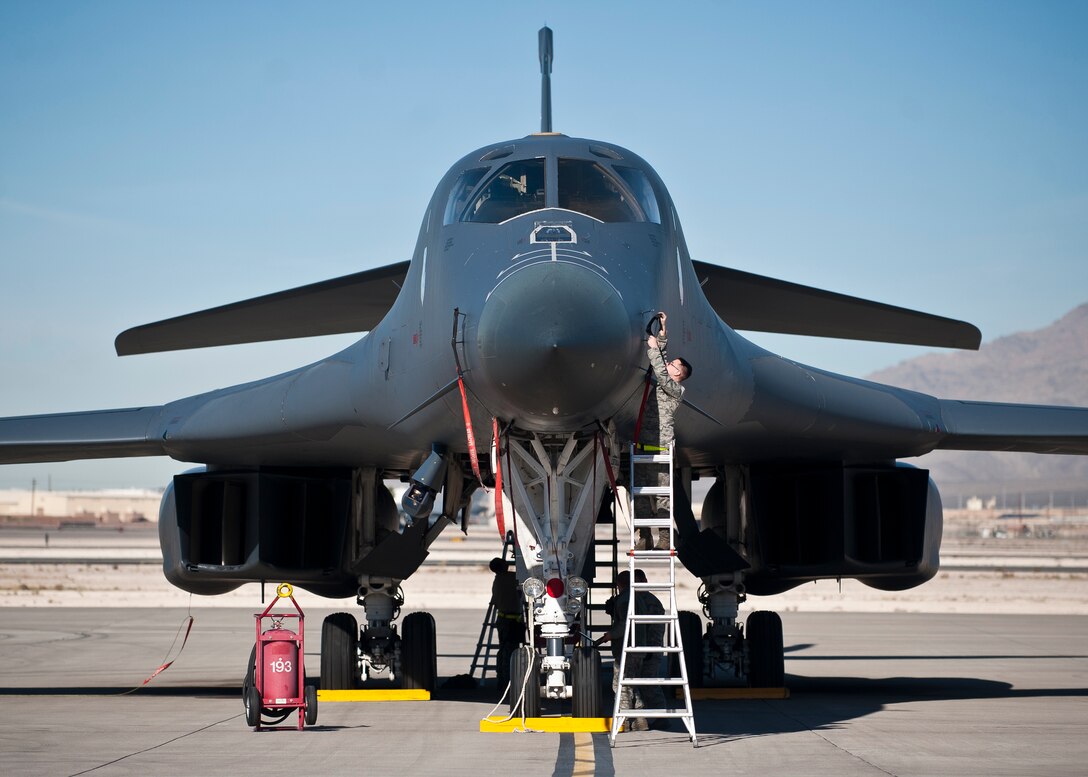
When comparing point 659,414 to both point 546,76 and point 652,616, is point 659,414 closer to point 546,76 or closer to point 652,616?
point 652,616

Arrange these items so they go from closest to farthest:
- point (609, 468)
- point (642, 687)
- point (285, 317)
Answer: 1. point (609, 468)
2. point (642, 687)
3. point (285, 317)

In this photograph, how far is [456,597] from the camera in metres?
35.0

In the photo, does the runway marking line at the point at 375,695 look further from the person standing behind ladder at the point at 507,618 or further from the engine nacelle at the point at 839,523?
the engine nacelle at the point at 839,523

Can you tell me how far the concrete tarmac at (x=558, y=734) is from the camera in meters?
7.75

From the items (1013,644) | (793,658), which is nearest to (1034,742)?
(793,658)

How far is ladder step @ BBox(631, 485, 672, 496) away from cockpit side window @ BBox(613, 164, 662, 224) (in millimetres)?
1894

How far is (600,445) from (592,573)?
3.59 ft

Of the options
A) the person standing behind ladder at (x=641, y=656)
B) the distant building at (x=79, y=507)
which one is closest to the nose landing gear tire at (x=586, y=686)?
the person standing behind ladder at (x=641, y=656)

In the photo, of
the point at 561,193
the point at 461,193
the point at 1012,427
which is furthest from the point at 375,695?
the point at 1012,427

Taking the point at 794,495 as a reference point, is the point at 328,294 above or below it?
above

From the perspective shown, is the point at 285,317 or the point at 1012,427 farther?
the point at 285,317

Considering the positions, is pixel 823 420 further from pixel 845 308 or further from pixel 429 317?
pixel 429 317

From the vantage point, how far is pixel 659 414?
355 inches

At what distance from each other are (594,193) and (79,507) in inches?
6672
